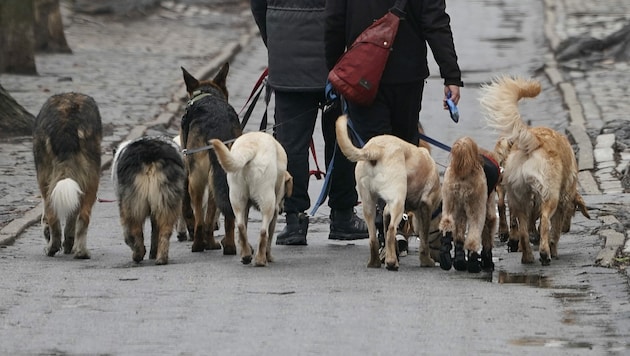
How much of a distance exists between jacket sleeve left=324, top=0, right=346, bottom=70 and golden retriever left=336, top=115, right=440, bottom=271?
67cm

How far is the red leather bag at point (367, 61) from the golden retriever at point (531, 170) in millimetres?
803

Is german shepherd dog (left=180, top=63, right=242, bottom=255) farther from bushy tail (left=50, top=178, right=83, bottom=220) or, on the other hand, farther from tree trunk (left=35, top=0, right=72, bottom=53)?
tree trunk (left=35, top=0, right=72, bottom=53)

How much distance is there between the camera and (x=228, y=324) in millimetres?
7789

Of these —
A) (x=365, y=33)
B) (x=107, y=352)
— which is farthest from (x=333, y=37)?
(x=107, y=352)

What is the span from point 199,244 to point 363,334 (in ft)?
11.7

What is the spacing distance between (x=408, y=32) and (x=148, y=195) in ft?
7.05

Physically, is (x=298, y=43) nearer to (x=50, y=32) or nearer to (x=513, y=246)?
(x=513, y=246)

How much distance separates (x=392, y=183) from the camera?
31.4 feet

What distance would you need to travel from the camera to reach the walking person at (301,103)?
11.1m

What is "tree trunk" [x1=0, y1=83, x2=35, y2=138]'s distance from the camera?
17.4 m

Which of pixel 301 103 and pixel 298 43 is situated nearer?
pixel 298 43

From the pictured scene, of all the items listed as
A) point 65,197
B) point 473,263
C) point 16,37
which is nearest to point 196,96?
point 65,197

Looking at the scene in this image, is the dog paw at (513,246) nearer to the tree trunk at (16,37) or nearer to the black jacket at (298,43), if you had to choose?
the black jacket at (298,43)

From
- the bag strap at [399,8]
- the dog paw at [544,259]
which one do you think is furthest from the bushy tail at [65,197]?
the dog paw at [544,259]
